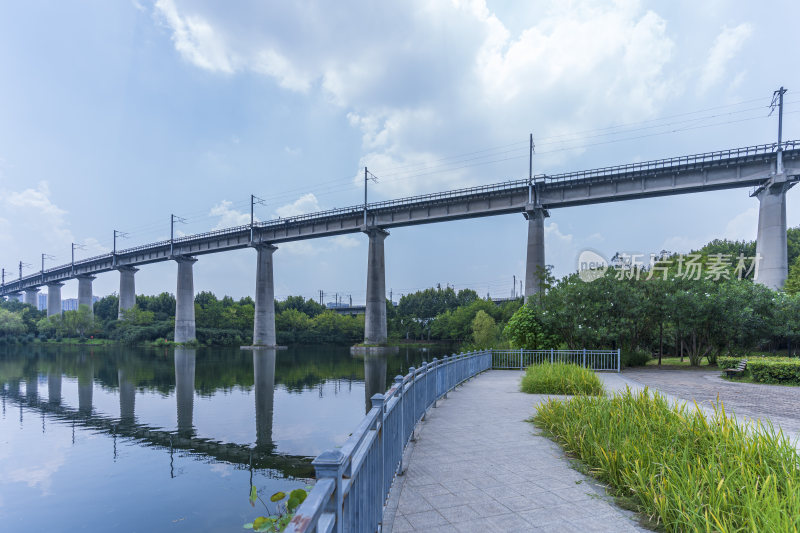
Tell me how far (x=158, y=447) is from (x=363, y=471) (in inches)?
435

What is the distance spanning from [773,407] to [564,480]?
30.8ft

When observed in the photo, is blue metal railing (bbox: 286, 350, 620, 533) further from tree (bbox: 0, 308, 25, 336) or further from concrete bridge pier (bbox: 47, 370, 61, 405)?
tree (bbox: 0, 308, 25, 336)

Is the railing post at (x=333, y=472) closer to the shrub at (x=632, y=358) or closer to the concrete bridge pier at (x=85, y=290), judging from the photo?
the shrub at (x=632, y=358)

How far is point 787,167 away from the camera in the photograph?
1303 inches

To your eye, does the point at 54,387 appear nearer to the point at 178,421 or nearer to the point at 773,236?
the point at 178,421

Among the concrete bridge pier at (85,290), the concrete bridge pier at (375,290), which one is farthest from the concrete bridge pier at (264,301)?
the concrete bridge pier at (85,290)

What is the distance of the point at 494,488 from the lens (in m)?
5.49

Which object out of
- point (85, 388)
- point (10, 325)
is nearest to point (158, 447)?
point (85, 388)

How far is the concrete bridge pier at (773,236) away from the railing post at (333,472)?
41369 mm

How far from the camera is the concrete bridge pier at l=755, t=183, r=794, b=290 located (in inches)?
1294

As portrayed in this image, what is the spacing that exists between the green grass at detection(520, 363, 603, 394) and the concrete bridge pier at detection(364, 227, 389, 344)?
35792 millimetres

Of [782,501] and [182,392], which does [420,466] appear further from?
[182,392]

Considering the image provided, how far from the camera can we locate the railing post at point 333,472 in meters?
2.20

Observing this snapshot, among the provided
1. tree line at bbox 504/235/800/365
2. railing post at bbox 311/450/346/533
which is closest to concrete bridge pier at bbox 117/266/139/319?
tree line at bbox 504/235/800/365
